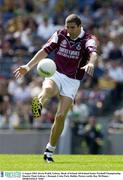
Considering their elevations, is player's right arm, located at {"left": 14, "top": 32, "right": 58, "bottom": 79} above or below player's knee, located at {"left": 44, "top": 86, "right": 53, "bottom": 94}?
above

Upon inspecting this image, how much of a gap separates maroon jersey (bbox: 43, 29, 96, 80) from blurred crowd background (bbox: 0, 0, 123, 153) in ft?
28.0

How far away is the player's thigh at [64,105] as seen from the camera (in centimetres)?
1641

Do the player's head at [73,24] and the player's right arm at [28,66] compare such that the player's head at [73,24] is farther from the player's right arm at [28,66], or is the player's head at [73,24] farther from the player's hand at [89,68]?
the player's hand at [89,68]

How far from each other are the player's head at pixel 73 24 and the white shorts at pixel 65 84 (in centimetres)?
85

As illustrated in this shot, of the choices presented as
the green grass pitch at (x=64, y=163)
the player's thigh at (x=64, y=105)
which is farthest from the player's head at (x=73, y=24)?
the green grass pitch at (x=64, y=163)

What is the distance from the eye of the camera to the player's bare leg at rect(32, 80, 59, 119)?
51.8ft

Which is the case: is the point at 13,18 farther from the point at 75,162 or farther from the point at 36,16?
the point at 75,162

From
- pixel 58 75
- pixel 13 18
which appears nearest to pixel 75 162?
pixel 58 75

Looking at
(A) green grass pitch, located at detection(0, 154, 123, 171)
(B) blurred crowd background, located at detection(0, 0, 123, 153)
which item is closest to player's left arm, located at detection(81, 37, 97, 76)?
(A) green grass pitch, located at detection(0, 154, 123, 171)

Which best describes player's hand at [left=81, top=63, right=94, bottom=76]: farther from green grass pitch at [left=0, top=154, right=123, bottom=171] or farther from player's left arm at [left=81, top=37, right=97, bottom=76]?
green grass pitch at [left=0, top=154, right=123, bottom=171]

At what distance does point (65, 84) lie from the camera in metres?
16.7

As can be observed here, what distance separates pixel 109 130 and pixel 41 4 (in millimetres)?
7915

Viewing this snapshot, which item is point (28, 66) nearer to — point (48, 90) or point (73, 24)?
point (48, 90)

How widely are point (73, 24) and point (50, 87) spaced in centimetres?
124
